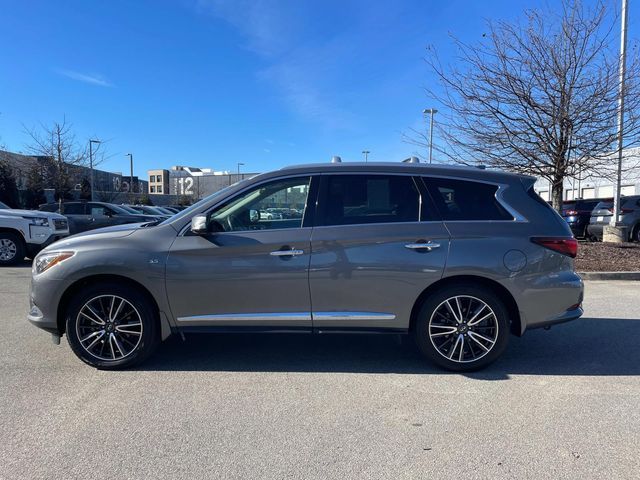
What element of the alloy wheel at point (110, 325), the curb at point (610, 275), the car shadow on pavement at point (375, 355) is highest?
the alloy wheel at point (110, 325)

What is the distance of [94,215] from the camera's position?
662 inches

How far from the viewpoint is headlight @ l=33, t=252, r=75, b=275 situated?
4223 mm

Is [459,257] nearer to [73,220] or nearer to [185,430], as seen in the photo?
[185,430]

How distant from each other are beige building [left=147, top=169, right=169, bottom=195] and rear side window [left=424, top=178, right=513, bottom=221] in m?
116

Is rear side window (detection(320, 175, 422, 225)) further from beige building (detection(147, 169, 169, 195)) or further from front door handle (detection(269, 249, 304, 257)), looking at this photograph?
beige building (detection(147, 169, 169, 195))

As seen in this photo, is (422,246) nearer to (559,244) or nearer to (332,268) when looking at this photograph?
(332,268)

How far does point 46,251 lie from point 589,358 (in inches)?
209

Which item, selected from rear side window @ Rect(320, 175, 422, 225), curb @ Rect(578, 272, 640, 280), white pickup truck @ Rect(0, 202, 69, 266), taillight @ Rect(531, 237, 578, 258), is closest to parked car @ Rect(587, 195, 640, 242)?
curb @ Rect(578, 272, 640, 280)

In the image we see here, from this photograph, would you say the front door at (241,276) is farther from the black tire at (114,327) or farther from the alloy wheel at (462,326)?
the alloy wheel at (462,326)

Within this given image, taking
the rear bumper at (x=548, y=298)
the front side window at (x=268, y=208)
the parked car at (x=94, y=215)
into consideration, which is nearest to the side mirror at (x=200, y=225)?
the front side window at (x=268, y=208)

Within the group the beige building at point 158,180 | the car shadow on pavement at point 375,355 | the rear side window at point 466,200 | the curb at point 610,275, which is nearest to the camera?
the rear side window at point 466,200

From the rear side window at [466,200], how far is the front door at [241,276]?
1.23 meters

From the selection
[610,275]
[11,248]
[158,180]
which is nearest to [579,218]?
[610,275]

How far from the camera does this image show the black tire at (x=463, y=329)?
4.20m
